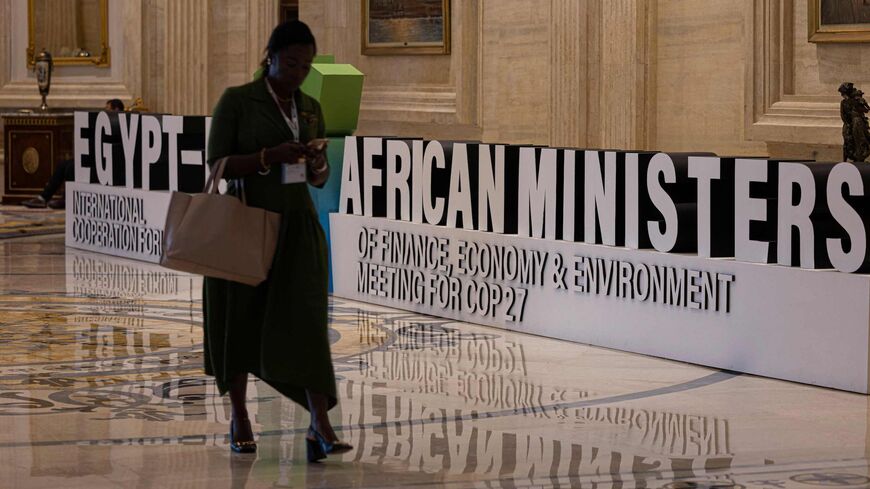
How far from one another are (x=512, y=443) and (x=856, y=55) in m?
6.99

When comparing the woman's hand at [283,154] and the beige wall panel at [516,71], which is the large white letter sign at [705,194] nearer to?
the woman's hand at [283,154]

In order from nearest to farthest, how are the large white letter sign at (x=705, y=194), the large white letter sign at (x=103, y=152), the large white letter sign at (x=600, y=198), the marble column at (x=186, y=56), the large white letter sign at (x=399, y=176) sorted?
the large white letter sign at (x=705, y=194)
the large white letter sign at (x=600, y=198)
the large white letter sign at (x=399, y=176)
the large white letter sign at (x=103, y=152)
the marble column at (x=186, y=56)

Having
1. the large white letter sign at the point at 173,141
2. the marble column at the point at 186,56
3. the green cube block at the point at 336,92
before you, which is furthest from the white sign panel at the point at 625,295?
the marble column at the point at 186,56

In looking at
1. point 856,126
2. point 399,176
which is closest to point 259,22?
point 399,176

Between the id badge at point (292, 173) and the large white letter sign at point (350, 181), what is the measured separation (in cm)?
520

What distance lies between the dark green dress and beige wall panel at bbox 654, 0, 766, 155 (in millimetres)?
7881

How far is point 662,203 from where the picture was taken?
872 centimetres

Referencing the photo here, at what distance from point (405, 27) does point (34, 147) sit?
5.68m

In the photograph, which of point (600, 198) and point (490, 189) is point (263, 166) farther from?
point (490, 189)

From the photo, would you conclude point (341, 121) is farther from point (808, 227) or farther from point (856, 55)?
point (808, 227)

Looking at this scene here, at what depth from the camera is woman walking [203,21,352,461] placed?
Answer: 588 cm

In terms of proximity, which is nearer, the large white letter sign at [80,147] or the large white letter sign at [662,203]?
the large white letter sign at [662,203]

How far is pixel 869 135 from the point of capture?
36.7 feet

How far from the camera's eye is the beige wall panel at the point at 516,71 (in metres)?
15.5
